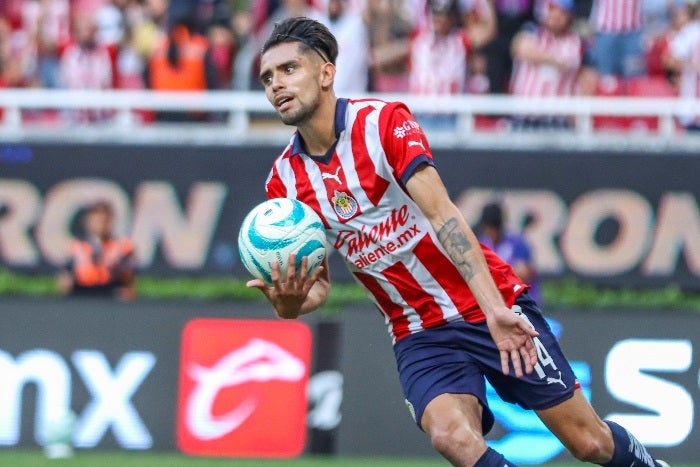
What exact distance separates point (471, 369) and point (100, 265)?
6378 mm

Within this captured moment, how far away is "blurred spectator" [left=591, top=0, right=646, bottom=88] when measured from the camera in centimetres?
1284

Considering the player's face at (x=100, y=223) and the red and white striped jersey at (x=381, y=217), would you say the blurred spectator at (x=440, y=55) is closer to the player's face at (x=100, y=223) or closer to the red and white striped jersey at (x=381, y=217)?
the player's face at (x=100, y=223)

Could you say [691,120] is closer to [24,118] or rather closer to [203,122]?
[203,122]

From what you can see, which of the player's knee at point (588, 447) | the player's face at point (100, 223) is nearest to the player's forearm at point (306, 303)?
the player's knee at point (588, 447)

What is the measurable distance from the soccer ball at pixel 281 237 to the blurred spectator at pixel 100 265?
5.92m

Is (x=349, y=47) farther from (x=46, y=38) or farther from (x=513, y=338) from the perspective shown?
(x=513, y=338)

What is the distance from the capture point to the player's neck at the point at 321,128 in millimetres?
6055

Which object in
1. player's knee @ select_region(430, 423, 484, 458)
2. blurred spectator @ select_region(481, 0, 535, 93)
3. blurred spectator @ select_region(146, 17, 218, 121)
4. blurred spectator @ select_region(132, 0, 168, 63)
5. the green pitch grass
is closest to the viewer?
player's knee @ select_region(430, 423, 484, 458)

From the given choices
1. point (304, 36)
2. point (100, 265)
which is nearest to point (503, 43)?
point (100, 265)

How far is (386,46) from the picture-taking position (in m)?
13.2

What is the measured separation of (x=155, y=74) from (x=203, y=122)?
0.65 meters

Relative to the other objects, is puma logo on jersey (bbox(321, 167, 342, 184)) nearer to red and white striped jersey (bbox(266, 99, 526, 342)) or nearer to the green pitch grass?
red and white striped jersey (bbox(266, 99, 526, 342))

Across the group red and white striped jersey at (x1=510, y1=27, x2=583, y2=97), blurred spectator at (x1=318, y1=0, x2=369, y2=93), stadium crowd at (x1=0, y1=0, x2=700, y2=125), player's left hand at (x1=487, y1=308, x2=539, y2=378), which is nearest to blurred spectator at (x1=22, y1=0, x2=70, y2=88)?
stadium crowd at (x1=0, y1=0, x2=700, y2=125)

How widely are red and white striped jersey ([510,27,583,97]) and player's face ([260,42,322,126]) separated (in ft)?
Answer: 23.4
